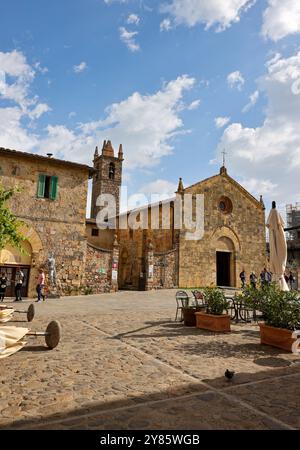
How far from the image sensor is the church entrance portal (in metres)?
27.1

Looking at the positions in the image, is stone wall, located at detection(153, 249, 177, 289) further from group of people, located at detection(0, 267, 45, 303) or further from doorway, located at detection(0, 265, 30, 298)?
doorway, located at detection(0, 265, 30, 298)

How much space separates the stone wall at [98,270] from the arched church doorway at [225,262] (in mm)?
10042

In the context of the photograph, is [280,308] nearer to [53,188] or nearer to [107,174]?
[53,188]

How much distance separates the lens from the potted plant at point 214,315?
8398 millimetres

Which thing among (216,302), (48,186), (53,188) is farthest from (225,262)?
(216,302)

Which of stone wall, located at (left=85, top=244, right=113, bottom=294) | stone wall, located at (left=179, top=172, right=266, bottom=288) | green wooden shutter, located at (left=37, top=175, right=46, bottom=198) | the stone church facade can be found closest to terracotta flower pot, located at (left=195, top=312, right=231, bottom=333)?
the stone church facade

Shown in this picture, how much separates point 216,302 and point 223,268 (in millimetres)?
19213

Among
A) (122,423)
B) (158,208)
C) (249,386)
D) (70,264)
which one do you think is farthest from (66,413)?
(158,208)

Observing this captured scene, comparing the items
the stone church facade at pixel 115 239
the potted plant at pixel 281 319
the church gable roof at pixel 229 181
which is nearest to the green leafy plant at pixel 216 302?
the potted plant at pixel 281 319

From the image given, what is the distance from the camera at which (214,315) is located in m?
8.52

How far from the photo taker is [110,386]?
4.39m

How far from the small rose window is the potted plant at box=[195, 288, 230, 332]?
19.0m

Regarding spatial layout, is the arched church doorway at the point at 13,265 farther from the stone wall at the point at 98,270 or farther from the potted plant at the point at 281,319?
the potted plant at the point at 281,319

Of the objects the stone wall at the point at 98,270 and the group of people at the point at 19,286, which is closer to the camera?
the group of people at the point at 19,286
